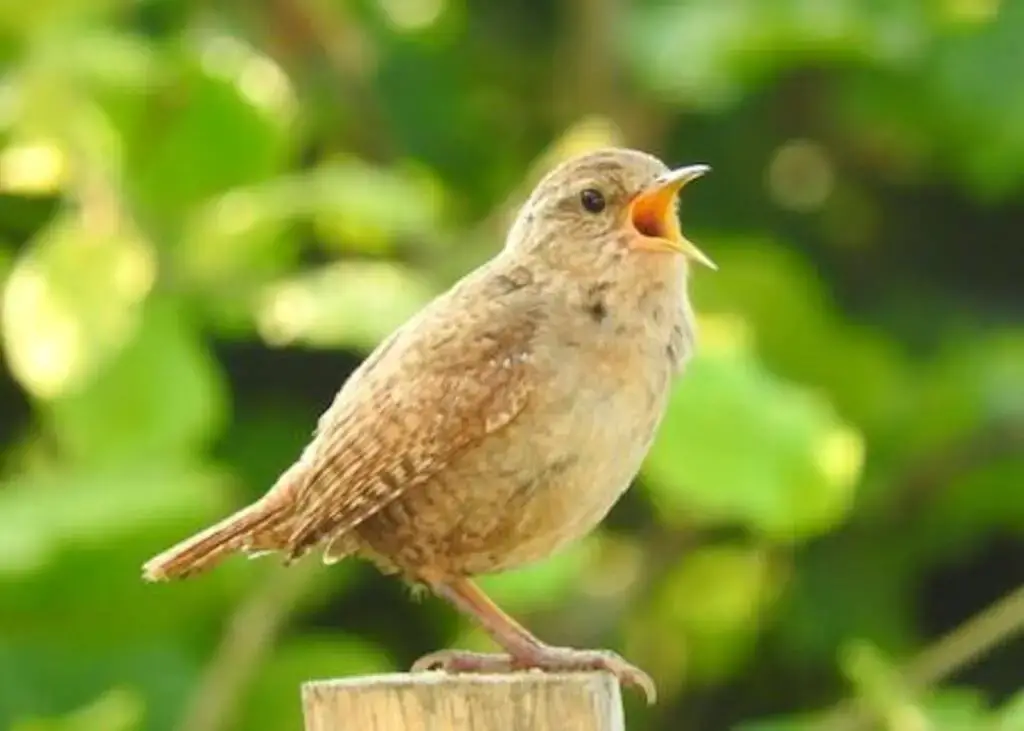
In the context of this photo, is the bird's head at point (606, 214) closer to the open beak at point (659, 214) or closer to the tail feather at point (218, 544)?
the open beak at point (659, 214)

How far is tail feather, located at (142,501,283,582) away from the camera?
13.0ft

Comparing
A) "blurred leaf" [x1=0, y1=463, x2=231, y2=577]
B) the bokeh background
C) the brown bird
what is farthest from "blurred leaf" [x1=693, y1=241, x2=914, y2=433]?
the brown bird

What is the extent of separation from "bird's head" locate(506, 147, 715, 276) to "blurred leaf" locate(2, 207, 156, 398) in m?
1.54

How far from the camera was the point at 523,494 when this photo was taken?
12.7 ft

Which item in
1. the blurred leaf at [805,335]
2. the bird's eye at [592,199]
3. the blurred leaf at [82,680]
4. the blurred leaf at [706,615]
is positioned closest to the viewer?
the bird's eye at [592,199]

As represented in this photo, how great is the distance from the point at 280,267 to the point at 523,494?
2547 mm

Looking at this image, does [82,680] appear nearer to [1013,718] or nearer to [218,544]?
[1013,718]

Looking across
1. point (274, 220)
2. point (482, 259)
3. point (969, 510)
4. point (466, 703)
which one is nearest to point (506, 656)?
point (466, 703)

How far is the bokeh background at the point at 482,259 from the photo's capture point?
576cm

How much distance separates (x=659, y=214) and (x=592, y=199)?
0.09 m

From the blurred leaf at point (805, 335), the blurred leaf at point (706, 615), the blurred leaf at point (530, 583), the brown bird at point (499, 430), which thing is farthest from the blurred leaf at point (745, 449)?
the blurred leaf at point (706, 615)

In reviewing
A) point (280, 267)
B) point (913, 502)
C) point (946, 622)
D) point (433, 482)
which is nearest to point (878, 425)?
point (913, 502)

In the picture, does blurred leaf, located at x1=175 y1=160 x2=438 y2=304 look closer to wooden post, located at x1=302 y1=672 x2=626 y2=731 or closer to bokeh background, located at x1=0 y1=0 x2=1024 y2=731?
bokeh background, located at x1=0 y1=0 x2=1024 y2=731

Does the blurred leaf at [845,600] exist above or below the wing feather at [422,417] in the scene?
above
